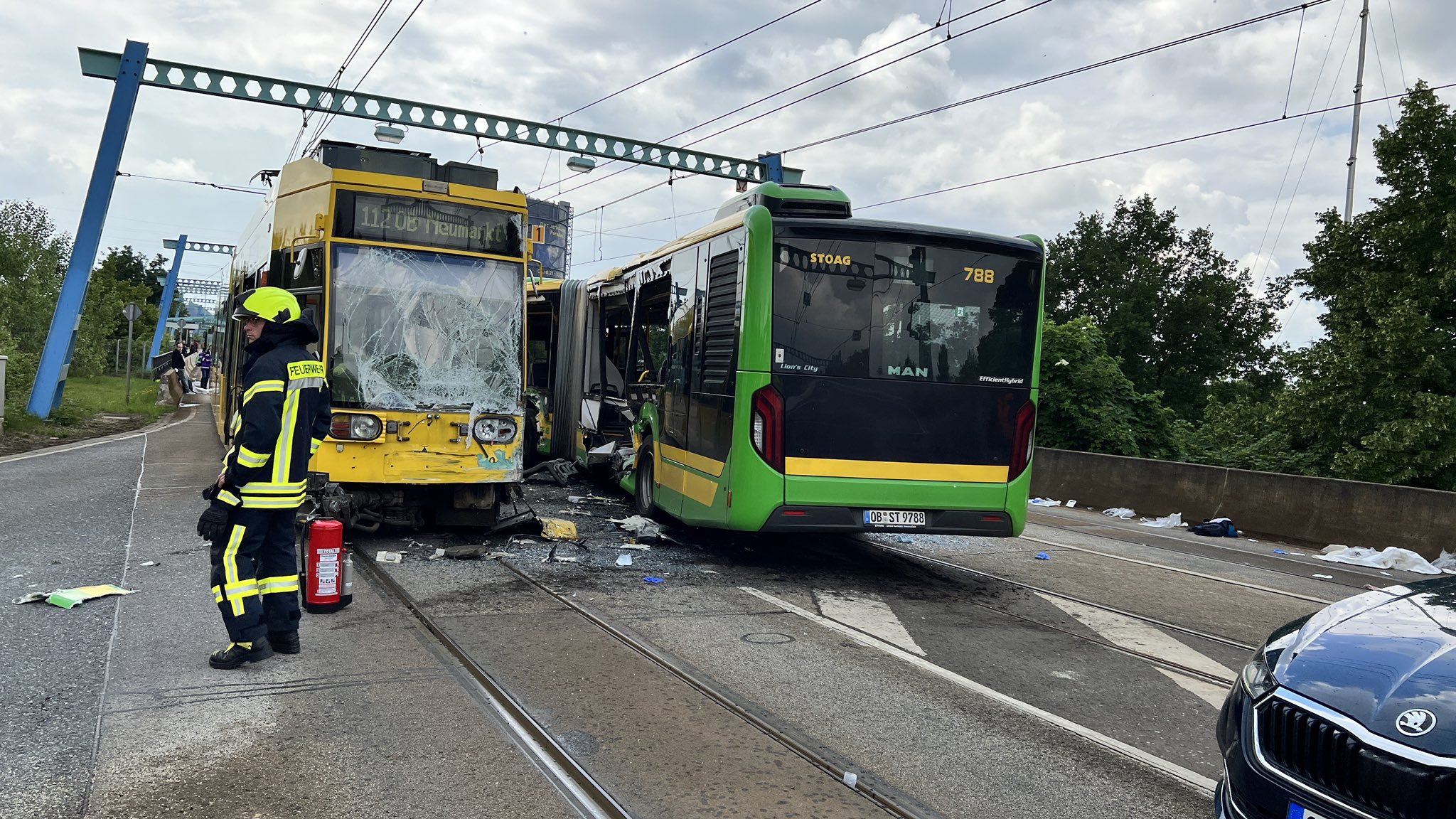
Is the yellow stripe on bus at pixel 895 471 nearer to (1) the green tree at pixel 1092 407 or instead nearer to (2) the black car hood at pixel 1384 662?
(2) the black car hood at pixel 1384 662

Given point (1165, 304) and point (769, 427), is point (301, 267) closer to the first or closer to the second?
point (769, 427)

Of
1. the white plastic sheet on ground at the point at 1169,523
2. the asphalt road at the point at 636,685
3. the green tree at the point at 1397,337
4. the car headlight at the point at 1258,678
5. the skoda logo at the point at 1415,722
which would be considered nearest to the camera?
the skoda logo at the point at 1415,722

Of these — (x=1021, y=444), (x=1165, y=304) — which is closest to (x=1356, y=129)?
(x=1165, y=304)

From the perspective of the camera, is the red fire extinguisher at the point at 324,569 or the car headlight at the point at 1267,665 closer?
the car headlight at the point at 1267,665

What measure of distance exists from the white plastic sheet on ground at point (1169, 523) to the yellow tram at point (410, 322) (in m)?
9.70

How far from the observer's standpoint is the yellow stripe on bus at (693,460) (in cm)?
879

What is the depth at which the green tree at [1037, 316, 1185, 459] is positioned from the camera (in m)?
20.9

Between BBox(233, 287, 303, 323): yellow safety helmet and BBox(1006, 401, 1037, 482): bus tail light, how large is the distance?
18.3 ft

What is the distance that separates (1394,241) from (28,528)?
842 inches

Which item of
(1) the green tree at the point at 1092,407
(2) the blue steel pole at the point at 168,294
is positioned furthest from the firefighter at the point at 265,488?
(2) the blue steel pole at the point at 168,294

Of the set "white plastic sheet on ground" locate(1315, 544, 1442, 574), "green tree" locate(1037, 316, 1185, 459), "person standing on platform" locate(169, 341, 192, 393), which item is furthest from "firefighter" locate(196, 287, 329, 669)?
"person standing on platform" locate(169, 341, 192, 393)

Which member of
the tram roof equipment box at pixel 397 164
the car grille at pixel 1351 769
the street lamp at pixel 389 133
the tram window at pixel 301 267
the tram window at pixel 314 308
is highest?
the street lamp at pixel 389 133

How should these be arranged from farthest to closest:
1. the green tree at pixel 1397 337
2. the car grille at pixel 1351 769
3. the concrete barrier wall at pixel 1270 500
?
the green tree at pixel 1397 337, the concrete barrier wall at pixel 1270 500, the car grille at pixel 1351 769

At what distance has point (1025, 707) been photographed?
536cm
